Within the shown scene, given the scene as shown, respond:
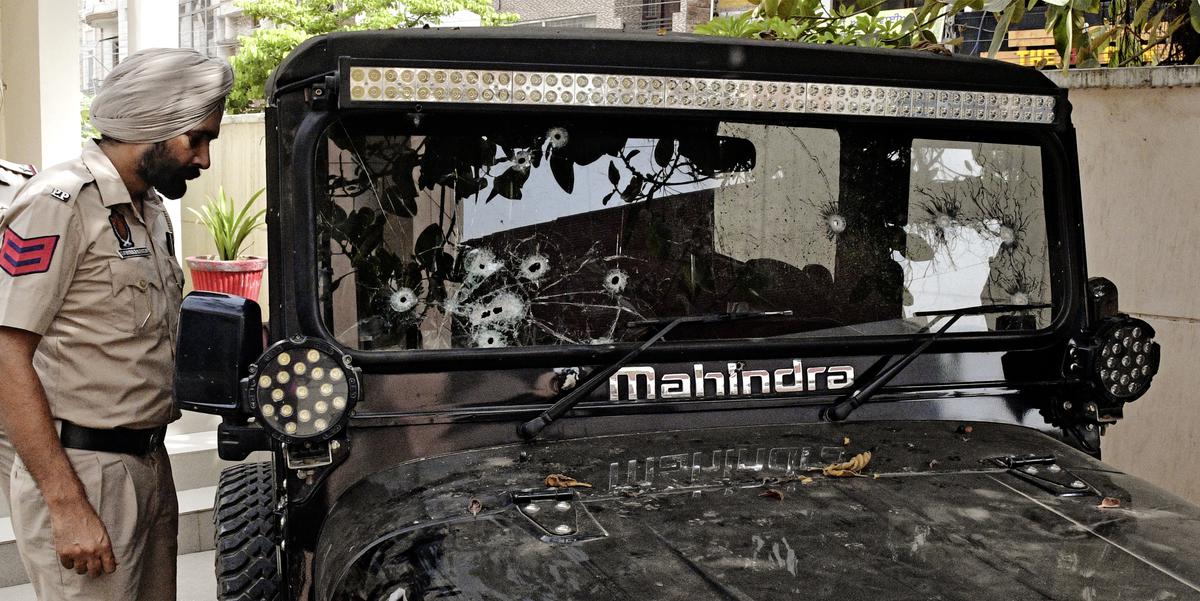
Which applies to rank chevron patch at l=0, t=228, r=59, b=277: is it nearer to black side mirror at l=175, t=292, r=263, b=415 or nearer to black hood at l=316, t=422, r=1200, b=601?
black side mirror at l=175, t=292, r=263, b=415

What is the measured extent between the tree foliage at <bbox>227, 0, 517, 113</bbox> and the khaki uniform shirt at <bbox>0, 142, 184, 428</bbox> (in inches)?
607

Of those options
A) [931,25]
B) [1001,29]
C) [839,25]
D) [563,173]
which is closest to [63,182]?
[563,173]

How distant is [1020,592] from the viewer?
1702 millimetres

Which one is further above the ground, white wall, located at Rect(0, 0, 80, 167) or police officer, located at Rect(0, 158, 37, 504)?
white wall, located at Rect(0, 0, 80, 167)

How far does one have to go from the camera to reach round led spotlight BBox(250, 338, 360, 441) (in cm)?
224

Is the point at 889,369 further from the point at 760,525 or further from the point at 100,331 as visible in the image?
the point at 100,331

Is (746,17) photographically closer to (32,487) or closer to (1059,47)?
(1059,47)

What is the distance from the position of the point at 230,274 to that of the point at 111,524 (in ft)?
24.4

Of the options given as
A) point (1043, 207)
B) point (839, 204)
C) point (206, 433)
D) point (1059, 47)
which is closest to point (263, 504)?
point (839, 204)

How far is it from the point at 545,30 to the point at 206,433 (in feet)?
15.8

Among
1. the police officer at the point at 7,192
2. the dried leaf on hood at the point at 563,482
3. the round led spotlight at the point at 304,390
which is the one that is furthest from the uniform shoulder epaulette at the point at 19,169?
the dried leaf on hood at the point at 563,482

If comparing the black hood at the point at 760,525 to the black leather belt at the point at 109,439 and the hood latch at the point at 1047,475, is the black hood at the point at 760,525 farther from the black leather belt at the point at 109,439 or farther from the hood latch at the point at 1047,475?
the black leather belt at the point at 109,439

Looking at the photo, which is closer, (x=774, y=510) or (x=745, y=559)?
(x=745, y=559)

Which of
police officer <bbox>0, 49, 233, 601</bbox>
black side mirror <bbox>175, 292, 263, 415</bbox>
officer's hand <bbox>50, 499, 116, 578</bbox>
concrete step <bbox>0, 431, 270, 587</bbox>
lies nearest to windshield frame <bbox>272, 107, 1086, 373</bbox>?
black side mirror <bbox>175, 292, 263, 415</bbox>
